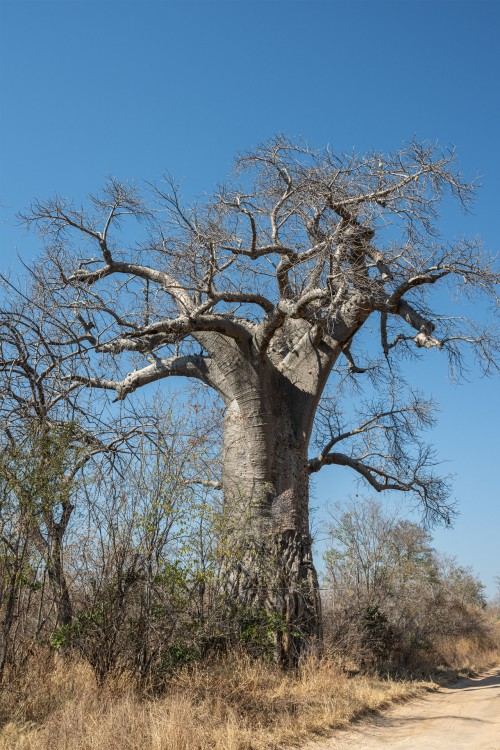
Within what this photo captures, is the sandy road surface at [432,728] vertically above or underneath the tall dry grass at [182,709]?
underneath

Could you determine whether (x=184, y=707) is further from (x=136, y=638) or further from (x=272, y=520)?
(x=272, y=520)

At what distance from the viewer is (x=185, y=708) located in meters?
4.36

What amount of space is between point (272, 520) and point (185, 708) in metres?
2.92

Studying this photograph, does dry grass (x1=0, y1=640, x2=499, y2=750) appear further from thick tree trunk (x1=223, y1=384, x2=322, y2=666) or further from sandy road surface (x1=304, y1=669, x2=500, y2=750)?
thick tree trunk (x1=223, y1=384, x2=322, y2=666)

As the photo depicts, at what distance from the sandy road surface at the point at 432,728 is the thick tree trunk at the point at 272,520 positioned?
124 centimetres

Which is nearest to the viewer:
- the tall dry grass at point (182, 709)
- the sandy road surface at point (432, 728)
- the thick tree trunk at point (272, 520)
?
the tall dry grass at point (182, 709)

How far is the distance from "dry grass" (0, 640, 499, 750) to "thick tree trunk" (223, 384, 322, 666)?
1.91ft

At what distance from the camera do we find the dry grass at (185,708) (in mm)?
3936

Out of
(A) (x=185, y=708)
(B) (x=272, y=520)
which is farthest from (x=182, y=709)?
(B) (x=272, y=520)

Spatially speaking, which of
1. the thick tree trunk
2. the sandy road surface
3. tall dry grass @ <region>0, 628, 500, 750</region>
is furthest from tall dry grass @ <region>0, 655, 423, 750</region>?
the thick tree trunk

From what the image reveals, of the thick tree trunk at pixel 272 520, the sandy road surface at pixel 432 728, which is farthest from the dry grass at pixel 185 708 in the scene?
the thick tree trunk at pixel 272 520

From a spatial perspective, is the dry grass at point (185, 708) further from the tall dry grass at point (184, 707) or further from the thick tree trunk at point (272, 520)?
the thick tree trunk at point (272, 520)

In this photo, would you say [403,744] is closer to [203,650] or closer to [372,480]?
[203,650]

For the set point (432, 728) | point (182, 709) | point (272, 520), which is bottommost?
point (432, 728)
